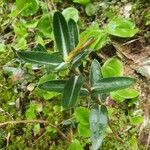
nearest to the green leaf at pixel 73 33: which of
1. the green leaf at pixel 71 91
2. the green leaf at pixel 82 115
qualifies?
the green leaf at pixel 71 91

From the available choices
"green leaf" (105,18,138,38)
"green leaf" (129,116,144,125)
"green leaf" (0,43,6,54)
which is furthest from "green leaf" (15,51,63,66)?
"green leaf" (0,43,6,54)

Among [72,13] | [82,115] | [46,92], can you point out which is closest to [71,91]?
[82,115]

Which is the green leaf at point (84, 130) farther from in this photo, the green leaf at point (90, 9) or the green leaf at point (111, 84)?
the green leaf at point (90, 9)

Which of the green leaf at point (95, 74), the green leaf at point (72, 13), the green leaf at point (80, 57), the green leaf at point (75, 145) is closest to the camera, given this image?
the green leaf at point (80, 57)

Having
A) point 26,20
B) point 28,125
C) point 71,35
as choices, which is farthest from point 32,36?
point 71,35

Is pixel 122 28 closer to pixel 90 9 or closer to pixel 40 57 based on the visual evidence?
pixel 90 9
